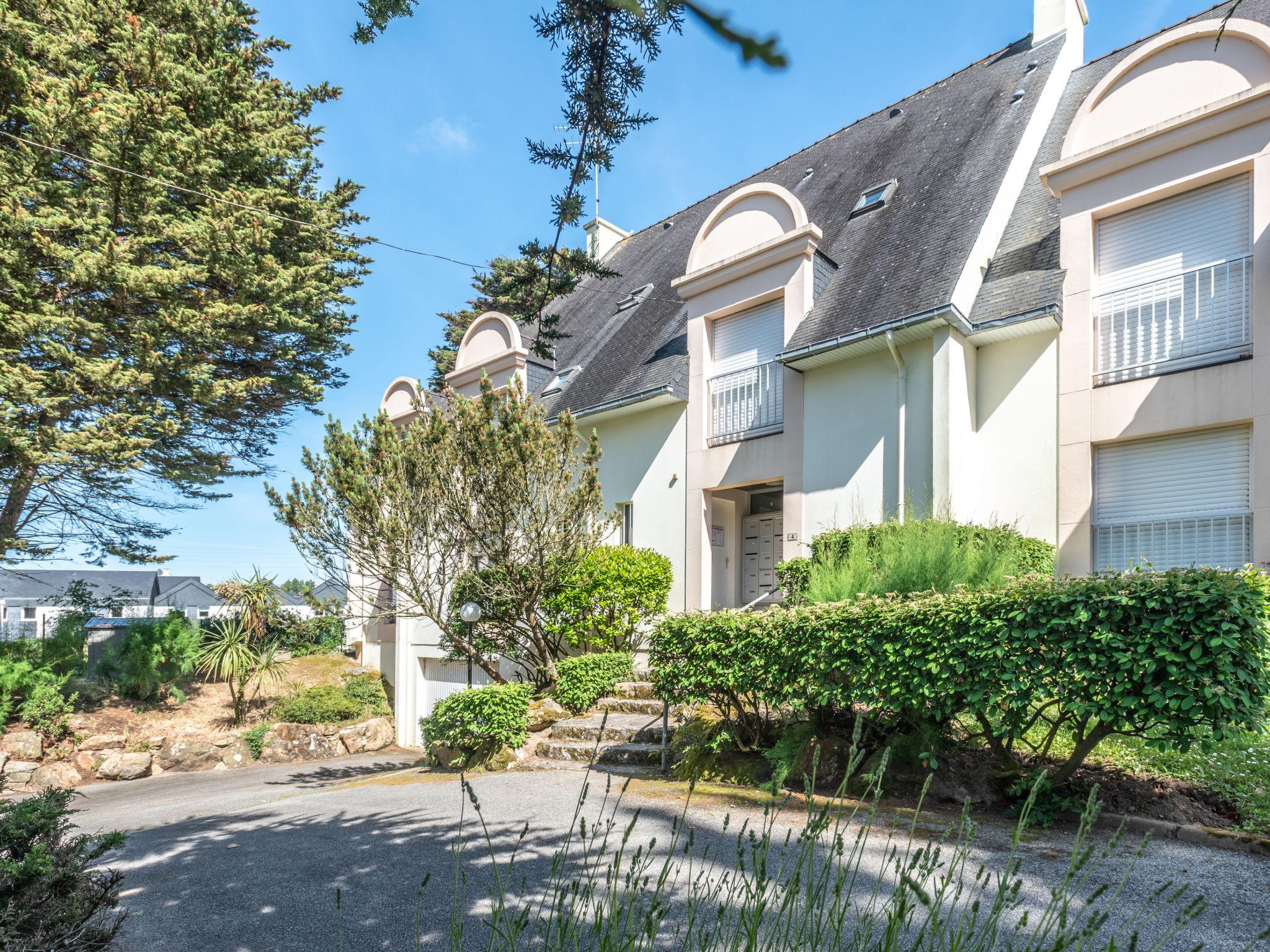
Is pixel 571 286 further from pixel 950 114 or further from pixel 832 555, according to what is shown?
pixel 950 114

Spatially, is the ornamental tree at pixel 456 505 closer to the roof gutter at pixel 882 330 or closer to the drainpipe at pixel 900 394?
the roof gutter at pixel 882 330

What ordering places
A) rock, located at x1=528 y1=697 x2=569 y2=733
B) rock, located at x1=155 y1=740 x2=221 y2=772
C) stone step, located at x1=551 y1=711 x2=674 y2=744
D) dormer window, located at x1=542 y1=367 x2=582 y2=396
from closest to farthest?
stone step, located at x1=551 y1=711 x2=674 y2=744, rock, located at x1=528 y1=697 x2=569 y2=733, rock, located at x1=155 y1=740 x2=221 y2=772, dormer window, located at x1=542 y1=367 x2=582 y2=396

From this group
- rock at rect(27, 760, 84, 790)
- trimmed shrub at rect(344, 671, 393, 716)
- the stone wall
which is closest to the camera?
rock at rect(27, 760, 84, 790)

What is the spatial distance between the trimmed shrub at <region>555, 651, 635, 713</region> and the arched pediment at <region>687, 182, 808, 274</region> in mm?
6171

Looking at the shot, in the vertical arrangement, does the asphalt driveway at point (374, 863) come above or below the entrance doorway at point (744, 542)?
below

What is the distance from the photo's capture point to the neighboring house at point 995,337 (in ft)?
25.3

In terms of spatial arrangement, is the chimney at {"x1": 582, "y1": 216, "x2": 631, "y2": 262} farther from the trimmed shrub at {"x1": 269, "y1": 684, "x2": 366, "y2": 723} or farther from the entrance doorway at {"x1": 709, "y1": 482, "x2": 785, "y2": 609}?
the trimmed shrub at {"x1": 269, "y1": 684, "x2": 366, "y2": 723}

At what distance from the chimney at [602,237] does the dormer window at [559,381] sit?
21.0 ft

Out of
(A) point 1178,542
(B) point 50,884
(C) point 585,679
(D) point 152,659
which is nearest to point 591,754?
(C) point 585,679

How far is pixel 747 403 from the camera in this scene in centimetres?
1132

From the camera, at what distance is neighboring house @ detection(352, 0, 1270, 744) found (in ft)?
25.3

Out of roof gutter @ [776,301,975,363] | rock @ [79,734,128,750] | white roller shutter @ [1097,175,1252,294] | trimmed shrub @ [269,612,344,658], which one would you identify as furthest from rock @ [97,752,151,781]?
white roller shutter @ [1097,175,1252,294]

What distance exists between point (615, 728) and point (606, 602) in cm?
269

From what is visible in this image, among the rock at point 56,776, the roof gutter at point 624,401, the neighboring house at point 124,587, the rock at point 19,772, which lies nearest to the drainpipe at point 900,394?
the roof gutter at point 624,401
